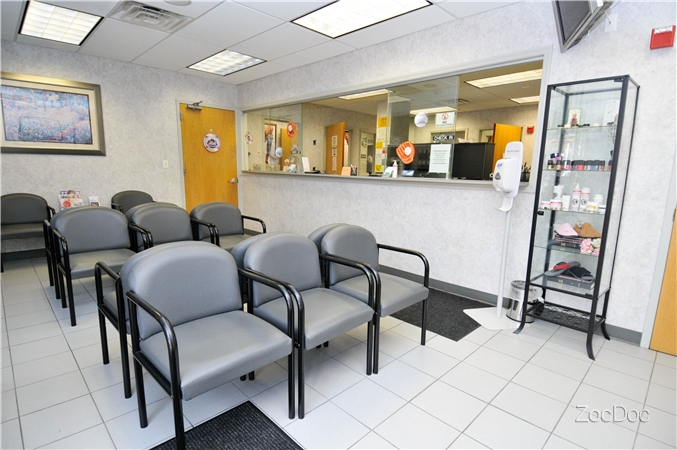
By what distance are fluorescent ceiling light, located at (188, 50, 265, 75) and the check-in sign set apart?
8.24 feet

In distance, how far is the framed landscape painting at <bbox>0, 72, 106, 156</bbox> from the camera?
13.0ft

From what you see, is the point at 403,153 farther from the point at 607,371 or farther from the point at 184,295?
the point at 184,295

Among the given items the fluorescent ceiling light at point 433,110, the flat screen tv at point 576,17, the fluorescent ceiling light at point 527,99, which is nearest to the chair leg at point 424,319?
the fluorescent ceiling light at point 433,110

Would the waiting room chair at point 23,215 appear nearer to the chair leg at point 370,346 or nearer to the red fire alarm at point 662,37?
the chair leg at point 370,346

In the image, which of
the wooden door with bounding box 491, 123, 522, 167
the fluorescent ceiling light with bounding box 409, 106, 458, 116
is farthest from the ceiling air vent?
the wooden door with bounding box 491, 123, 522, 167

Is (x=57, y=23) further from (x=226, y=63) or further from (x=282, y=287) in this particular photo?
(x=282, y=287)

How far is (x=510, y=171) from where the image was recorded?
8.72ft

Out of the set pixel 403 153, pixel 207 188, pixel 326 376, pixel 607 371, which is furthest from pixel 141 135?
pixel 607 371

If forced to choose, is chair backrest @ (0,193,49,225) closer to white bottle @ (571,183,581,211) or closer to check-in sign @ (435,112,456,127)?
check-in sign @ (435,112,456,127)

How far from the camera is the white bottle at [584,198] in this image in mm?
2488

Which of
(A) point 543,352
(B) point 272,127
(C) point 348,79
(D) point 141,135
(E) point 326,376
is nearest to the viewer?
(E) point 326,376

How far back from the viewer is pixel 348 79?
13.6 ft

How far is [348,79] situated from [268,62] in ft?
3.90

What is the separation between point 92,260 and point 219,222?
127cm
